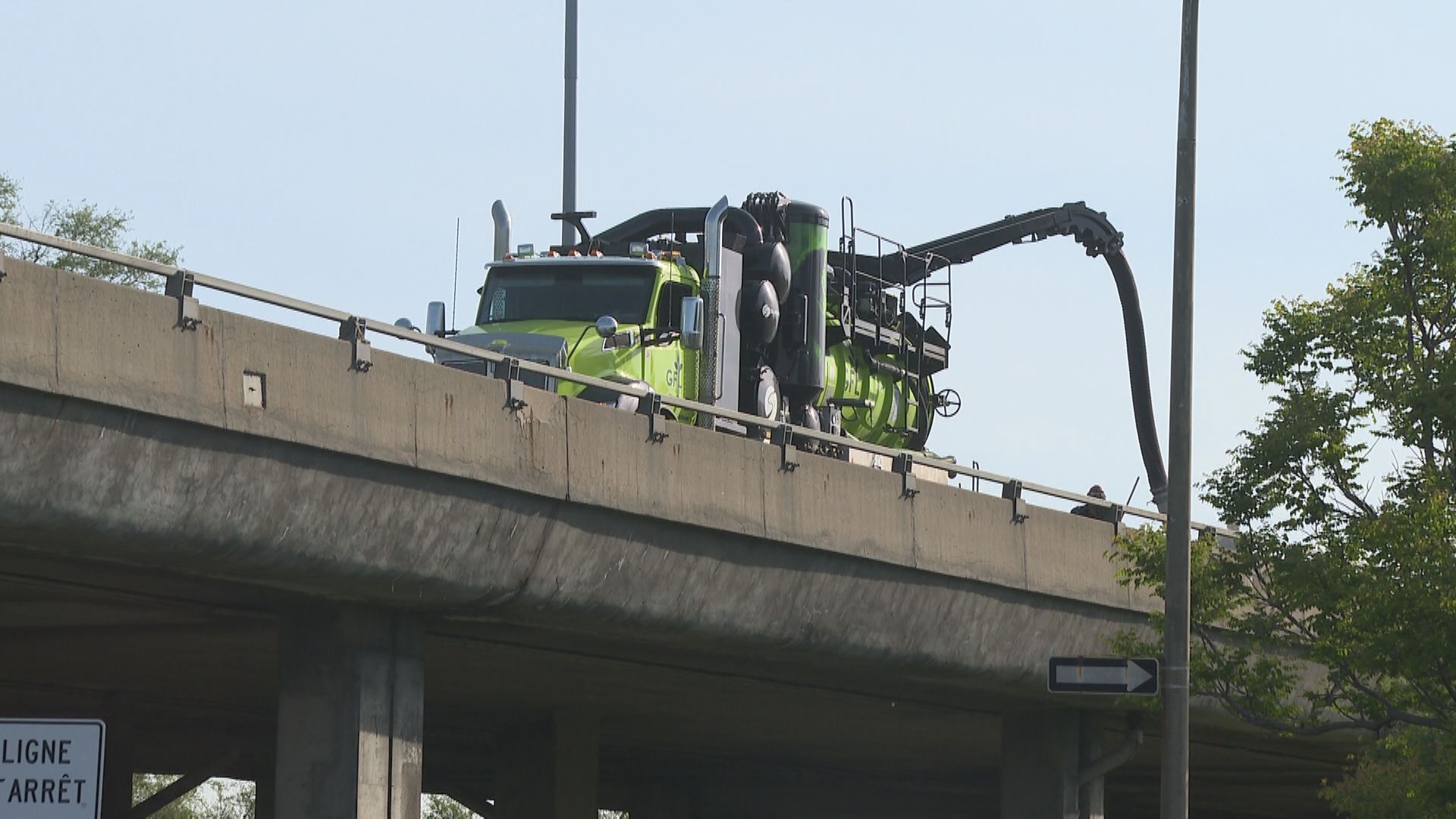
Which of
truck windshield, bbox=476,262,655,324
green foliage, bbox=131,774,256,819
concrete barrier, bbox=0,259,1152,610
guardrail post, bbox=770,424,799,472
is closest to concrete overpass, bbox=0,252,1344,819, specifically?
concrete barrier, bbox=0,259,1152,610

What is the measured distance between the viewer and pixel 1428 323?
22.1 meters

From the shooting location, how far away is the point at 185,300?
1659 centimetres

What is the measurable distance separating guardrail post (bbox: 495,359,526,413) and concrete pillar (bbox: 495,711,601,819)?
15.3 meters

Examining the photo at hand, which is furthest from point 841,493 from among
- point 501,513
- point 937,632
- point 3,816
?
point 3,816

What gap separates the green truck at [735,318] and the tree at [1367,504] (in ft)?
16.6

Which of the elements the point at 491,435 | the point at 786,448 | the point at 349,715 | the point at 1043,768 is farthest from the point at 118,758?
the point at 491,435

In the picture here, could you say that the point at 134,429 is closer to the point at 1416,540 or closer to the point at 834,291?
the point at 1416,540

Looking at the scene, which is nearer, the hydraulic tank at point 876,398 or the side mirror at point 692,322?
the side mirror at point 692,322

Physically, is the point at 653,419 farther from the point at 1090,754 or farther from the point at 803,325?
the point at 1090,754

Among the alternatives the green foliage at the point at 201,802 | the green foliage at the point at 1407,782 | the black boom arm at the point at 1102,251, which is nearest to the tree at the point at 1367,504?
the green foliage at the point at 1407,782

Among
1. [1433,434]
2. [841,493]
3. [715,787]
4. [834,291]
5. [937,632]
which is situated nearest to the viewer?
[1433,434]

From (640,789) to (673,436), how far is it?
2669 cm

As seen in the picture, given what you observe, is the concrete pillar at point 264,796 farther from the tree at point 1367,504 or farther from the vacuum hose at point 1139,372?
the tree at point 1367,504

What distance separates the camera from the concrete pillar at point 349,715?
19.3 meters
